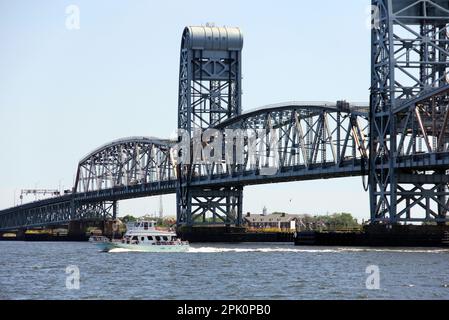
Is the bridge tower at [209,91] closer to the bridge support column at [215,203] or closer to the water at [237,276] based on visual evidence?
the bridge support column at [215,203]

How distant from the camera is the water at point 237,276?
192ft

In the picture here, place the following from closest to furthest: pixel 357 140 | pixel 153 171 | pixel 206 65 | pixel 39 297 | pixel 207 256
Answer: pixel 39 297 → pixel 207 256 → pixel 357 140 → pixel 206 65 → pixel 153 171

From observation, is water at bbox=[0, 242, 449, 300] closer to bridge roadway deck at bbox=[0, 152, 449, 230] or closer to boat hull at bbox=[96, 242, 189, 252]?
boat hull at bbox=[96, 242, 189, 252]

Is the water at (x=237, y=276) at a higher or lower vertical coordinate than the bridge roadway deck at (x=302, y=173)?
lower

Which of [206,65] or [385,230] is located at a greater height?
[206,65]

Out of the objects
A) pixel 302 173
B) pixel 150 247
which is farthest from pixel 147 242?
pixel 302 173

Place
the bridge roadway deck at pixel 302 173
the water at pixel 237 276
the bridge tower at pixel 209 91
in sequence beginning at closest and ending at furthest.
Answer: the water at pixel 237 276
the bridge roadway deck at pixel 302 173
the bridge tower at pixel 209 91

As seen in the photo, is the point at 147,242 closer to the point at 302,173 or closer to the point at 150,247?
the point at 150,247

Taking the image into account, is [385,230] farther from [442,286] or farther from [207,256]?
[442,286]

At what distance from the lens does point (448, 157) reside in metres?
106

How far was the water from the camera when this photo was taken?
5850 centimetres

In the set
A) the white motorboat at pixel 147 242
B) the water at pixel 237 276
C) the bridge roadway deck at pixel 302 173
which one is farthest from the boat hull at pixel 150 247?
the bridge roadway deck at pixel 302 173

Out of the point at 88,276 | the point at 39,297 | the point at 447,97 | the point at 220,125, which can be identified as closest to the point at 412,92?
the point at 447,97

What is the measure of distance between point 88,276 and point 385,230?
49403 millimetres
